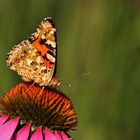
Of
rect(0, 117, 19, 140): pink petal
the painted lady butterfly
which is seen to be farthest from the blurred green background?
rect(0, 117, 19, 140): pink petal

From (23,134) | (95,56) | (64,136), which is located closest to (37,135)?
(23,134)

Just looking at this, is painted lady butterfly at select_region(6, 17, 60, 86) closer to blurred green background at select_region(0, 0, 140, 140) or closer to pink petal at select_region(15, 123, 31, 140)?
pink petal at select_region(15, 123, 31, 140)

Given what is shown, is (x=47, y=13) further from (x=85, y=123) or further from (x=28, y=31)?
(x=85, y=123)

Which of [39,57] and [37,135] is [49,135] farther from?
[39,57]

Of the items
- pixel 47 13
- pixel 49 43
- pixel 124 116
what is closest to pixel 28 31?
pixel 47 13

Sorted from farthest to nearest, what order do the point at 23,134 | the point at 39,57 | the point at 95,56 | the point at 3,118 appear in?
1. the point at 95,56
2. the point at 39,57
3. the point at 3,118
4. the point at 23,134

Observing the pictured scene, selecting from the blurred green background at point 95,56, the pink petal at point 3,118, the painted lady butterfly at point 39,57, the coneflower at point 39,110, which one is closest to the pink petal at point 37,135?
the coneflower at point 39,110

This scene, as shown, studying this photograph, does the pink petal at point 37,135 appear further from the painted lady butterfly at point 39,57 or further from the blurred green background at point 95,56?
the blurred green background at point 95,56
